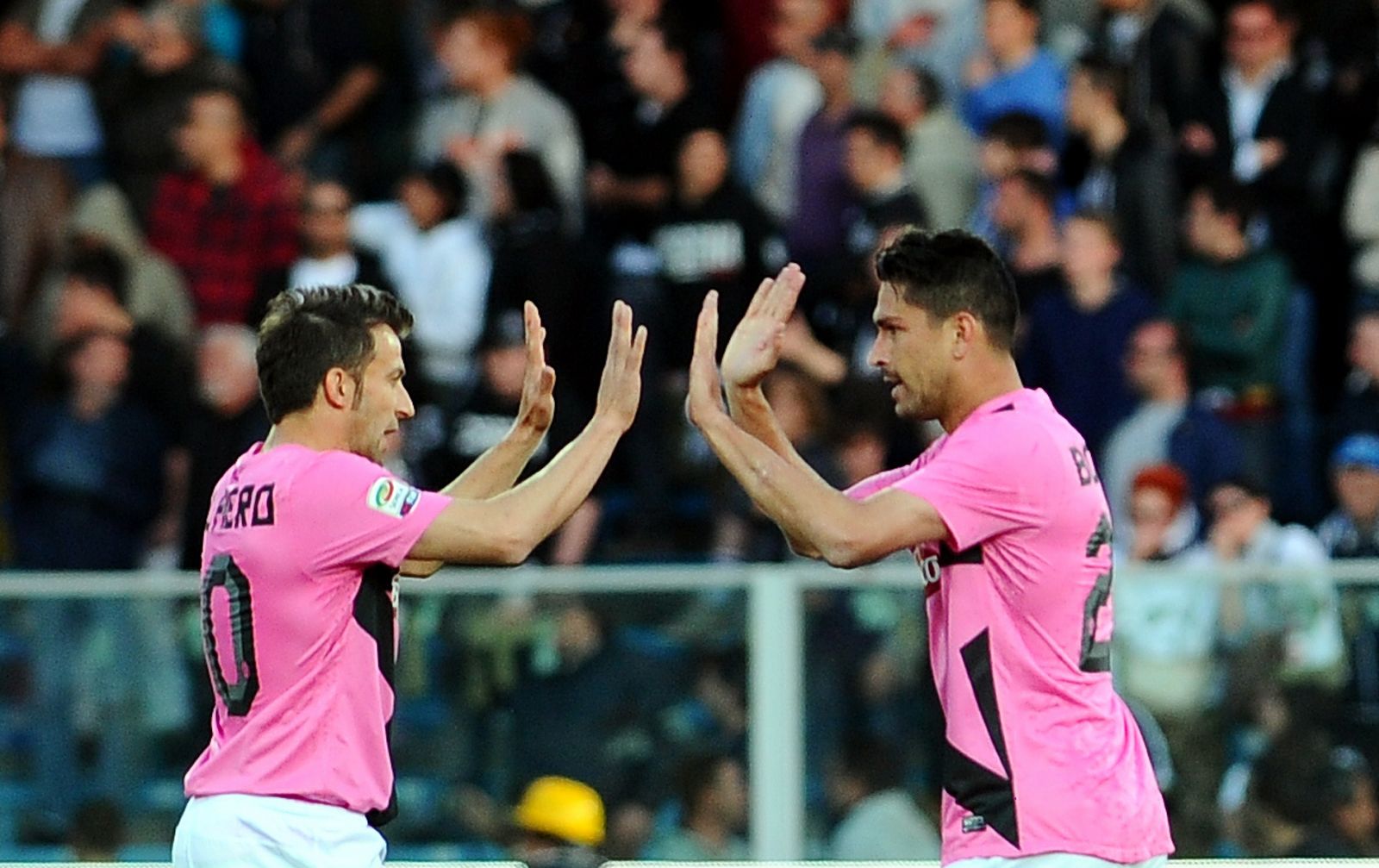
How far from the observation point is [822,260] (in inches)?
430

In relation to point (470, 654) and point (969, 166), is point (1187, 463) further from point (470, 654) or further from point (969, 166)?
point (470, 654)

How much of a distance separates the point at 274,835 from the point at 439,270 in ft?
19.5

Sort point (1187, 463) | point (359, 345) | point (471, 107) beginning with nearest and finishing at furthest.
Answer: point (359, 345) < point (1187, 463) < point (471, 107)

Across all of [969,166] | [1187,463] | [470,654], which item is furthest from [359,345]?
[969,166]

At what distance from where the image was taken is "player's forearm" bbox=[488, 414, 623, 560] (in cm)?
547

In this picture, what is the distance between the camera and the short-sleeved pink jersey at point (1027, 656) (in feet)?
17.4

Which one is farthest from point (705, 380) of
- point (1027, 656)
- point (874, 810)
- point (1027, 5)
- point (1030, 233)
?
point (1027, 5)

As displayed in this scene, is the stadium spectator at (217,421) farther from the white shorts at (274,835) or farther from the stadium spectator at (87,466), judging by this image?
the white shorts at (274,835)

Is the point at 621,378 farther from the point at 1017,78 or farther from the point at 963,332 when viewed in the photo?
the point at 1017,78

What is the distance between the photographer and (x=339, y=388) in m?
5.52

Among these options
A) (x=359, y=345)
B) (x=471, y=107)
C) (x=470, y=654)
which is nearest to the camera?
(x=359, y=345)

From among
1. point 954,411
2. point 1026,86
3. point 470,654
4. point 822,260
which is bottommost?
point 470,654

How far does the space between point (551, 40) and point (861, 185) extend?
7.18ft

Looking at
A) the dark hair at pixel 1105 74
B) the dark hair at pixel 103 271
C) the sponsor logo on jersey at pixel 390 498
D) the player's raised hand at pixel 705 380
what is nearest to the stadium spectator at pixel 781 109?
the dark hair at pixel 1105 74
